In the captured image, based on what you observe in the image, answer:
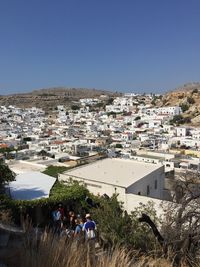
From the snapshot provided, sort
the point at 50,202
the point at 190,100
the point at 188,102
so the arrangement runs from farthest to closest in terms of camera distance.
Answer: the point at 188,102, the point at 190,100, the point at 50,202

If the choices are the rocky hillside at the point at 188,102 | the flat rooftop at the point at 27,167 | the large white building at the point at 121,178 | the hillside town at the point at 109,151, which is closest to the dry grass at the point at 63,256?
the hillside town at the point at 109,151

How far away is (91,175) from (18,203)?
5859 mm

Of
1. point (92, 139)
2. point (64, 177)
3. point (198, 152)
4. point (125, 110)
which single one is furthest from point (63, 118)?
point (64, 177)

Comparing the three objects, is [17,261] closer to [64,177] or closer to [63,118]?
[64,177]

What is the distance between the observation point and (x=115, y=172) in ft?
58.5

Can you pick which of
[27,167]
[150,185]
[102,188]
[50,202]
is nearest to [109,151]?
[27,167]

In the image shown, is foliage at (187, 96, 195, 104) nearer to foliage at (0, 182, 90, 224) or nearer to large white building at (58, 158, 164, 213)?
large white building at (58, 158, 164, 213)

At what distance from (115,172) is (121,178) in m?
1.37

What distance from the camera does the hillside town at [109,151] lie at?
52.5ft

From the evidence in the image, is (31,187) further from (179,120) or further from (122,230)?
(179,120)

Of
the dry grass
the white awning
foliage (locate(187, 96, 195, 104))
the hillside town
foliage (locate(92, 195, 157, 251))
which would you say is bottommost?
the hillside town

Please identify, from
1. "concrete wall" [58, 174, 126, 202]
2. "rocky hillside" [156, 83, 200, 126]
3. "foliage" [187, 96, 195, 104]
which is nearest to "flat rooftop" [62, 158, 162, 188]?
"concrete wall" [58, 174, 126, 202]

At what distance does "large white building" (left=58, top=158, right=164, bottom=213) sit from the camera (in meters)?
15.4

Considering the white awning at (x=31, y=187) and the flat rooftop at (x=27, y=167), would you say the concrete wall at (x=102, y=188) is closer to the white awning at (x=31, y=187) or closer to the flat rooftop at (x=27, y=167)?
the white awning at (x=31, y=187)
